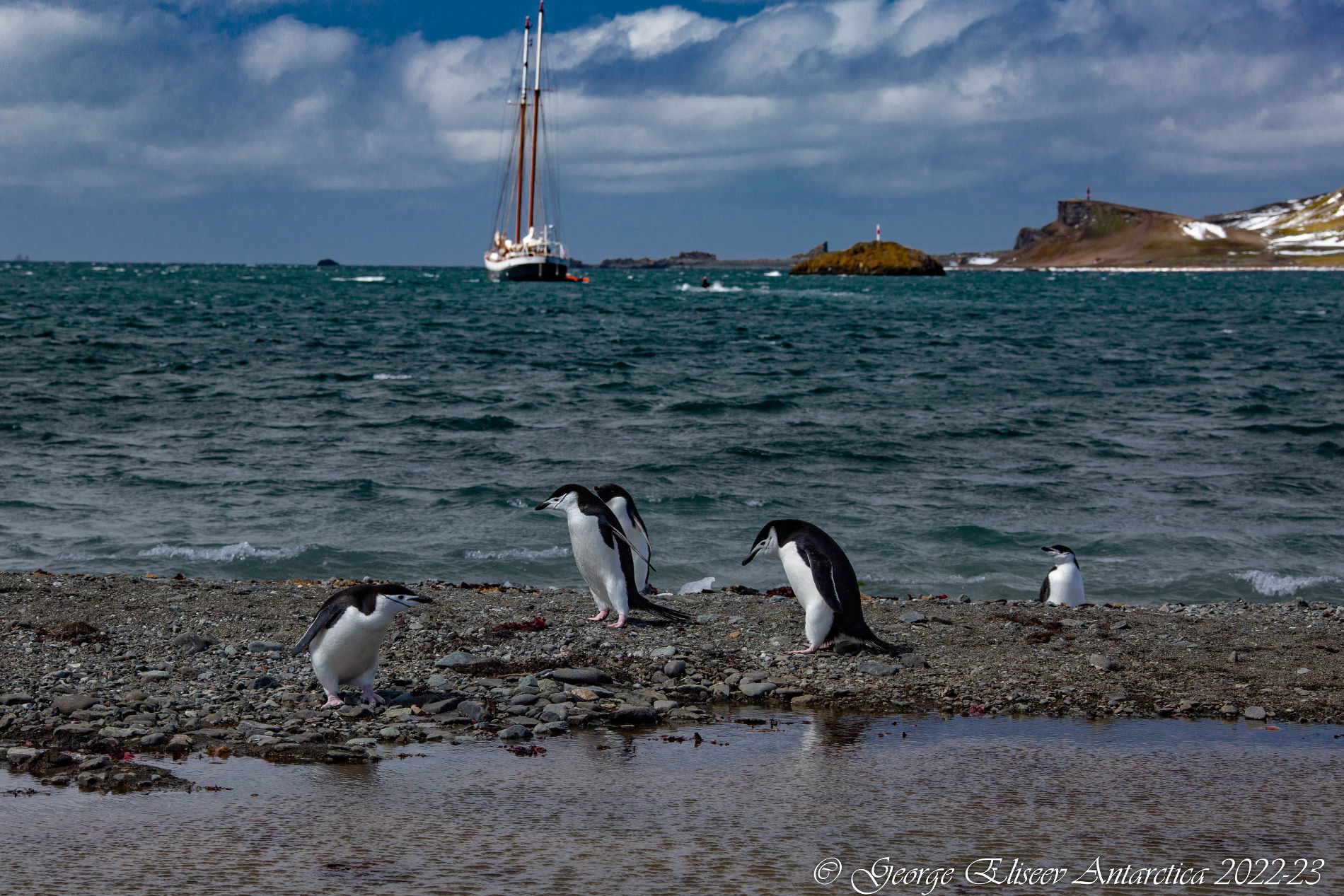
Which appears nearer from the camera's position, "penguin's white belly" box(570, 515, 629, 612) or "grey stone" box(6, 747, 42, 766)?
"grey stone" box(6, 747, 42, 766)

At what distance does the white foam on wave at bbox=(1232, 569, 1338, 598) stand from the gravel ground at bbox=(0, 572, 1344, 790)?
2.45m

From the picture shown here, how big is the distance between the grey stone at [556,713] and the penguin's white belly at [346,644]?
3.38 ft

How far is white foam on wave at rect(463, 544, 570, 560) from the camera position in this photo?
42.5ft

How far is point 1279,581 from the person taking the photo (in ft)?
40.5

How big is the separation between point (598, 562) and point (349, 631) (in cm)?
267

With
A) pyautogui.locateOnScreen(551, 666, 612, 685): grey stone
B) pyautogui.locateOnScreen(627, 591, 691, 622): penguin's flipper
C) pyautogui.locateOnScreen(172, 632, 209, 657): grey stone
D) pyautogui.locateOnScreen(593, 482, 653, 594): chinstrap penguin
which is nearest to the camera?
pyautogui.locateOnScreen(551, 666, 612, 685): grey stone

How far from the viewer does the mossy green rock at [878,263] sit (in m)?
185

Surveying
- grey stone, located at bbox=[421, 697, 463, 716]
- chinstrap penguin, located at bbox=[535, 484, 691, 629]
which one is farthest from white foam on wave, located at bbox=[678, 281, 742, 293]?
grey stone, located at bbox=[421, 697, 463, 716]

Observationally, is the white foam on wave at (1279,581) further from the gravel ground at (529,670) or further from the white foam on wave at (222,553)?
the white foam on wave at (222,553)

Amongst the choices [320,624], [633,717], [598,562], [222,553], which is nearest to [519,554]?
[222,553]

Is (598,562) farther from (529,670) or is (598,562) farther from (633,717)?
(633,717)

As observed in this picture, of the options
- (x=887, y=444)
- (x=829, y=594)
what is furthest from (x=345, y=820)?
(x=887, y=444)

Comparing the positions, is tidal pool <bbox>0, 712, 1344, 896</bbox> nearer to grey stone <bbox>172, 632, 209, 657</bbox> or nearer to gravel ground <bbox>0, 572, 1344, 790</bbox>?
gravel ground <bbox>0, 572, 1344, 790</bbox>

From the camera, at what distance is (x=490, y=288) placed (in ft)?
346
